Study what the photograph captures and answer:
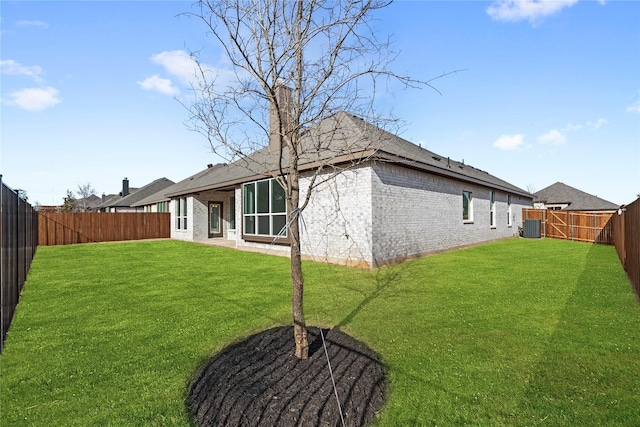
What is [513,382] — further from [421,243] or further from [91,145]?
[91,145]

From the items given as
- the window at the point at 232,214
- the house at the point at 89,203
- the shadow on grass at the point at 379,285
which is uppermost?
the house at the point at 89,203

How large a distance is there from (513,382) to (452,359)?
2.09 ft

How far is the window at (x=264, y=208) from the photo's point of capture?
39.0 feet

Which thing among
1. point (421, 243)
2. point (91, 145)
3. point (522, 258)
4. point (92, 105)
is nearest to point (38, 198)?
point (91, 145)

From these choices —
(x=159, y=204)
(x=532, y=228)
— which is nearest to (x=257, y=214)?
(x=159, y=204)

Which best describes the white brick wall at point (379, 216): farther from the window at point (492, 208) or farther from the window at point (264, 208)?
the window at point (492, 208)

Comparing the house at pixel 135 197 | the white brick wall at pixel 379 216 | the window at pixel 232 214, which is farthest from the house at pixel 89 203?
the white brick wall at pixel 379 216

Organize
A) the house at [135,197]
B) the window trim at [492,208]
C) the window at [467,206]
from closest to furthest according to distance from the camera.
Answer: the window at [467,206] < the window trim at [492,208] < the house at [135,197]

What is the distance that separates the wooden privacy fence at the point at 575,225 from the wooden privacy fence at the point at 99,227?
26.5m

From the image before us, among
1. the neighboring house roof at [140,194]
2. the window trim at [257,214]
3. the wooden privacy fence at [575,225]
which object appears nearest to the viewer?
the window trim at [257,214]

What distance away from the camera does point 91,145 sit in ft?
35.1

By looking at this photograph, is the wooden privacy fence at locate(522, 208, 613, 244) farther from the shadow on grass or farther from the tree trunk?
the tree trunk

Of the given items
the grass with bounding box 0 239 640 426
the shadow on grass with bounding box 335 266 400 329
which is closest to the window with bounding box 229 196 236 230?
the grass with bounding box 0 239 640 426

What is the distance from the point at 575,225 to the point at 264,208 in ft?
62.6
